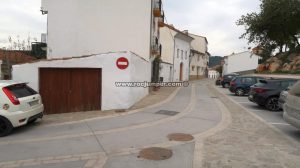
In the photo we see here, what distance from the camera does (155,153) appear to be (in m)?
5.91

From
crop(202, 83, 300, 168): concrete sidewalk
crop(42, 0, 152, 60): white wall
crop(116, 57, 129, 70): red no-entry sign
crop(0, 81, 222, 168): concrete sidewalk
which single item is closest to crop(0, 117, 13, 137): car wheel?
crop(0, 81, 222, 168): concrete sidewalk

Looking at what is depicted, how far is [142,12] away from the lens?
723 inches

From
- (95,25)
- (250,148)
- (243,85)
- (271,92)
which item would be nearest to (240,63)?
(243,85)

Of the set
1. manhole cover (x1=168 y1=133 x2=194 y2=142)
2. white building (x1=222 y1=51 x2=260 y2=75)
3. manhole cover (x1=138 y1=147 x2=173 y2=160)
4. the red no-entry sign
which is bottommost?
manhole cover (x1=138 y1=147 x2=173 y2=160)

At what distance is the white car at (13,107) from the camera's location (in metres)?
7.62

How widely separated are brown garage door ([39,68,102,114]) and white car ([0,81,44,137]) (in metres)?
2.84

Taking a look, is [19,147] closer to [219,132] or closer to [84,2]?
[219,132]

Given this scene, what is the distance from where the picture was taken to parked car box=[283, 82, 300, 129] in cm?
699

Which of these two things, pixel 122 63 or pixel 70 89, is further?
pixel 70 89

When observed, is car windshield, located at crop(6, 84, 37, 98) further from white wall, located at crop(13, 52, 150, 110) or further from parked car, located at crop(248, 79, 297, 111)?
parked car, located at crop(248, 79, 297, 111)

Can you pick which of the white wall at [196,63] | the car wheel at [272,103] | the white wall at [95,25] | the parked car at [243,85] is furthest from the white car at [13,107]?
the white wall at [196,63]

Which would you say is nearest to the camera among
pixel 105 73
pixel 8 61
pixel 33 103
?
pixel 33 103

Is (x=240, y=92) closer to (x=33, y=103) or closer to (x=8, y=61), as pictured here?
(x=33, y=103)

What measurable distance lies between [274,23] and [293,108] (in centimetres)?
1940
